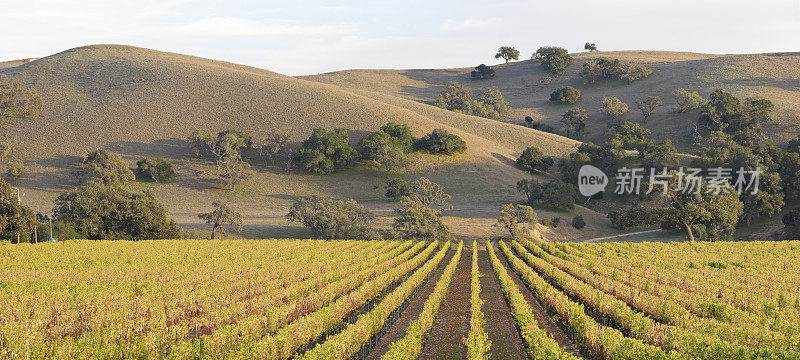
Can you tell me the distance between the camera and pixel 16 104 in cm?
9525

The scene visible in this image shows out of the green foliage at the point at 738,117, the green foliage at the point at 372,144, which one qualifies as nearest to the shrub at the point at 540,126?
the green foliage at the point at 738,117

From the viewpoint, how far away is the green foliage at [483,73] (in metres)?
193

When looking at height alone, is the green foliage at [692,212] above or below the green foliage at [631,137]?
below

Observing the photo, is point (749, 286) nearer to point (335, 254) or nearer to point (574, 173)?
point (335, 254)

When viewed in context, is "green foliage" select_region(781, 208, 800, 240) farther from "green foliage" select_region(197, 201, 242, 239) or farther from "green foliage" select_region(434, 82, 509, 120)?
"green foliage" select_region(434, 82, 509, 120)

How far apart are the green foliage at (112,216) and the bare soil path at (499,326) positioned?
32.8m

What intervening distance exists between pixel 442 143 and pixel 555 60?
4043 inches

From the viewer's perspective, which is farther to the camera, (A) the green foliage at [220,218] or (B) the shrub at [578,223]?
(B) the shrub at [578,223]

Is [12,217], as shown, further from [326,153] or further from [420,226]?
[326,153]

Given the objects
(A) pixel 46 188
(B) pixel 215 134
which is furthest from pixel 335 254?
(B) pixel 215 134

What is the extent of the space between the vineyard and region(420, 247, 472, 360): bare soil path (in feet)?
0.25

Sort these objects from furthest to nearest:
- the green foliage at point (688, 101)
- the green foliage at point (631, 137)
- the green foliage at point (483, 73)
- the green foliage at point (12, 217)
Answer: the green foliage at point (483, 73)
the green foliage at point (688, 101)
the green foliage at point (631, 137)
the green foliage at point (12, 217)

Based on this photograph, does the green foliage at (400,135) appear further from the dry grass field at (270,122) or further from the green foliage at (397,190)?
the green foliage at (397,190)

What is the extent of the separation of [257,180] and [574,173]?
168ft
